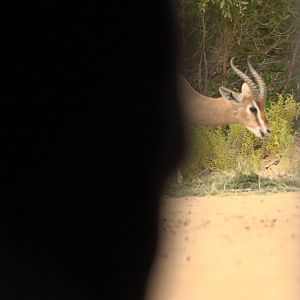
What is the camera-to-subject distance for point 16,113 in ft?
5.88

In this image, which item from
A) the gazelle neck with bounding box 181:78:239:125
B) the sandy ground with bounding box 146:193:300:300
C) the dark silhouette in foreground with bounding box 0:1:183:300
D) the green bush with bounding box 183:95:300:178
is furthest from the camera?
the green bush with bounding box 183:95:300:178

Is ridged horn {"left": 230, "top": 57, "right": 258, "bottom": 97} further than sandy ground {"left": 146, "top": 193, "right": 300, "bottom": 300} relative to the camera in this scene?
Yes

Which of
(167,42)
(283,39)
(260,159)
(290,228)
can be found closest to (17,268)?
(167,42)

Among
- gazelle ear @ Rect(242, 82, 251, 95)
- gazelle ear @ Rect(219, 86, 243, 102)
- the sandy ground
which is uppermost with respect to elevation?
gazelle ear @ Rect(242, 82, 251, 95)

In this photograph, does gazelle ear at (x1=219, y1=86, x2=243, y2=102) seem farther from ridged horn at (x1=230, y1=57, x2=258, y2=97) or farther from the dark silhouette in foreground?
the dark silhouette in foreground

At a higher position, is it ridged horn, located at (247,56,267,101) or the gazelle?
ridged horn, located at (247,56,267,101)

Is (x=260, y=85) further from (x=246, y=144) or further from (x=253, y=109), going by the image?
(x=246, y=144)

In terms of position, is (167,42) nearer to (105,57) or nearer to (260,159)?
(105,57)

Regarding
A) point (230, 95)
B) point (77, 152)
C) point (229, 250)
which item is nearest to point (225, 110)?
point (230, 95)

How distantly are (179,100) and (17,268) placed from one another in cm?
128

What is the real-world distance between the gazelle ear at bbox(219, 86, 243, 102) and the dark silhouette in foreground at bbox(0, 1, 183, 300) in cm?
164

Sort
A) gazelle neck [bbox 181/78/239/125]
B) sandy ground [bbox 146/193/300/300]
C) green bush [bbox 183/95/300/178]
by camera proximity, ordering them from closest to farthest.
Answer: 1. sandy ground [bbox 146/193/300/300]
2. gazelle neck [bbox 181/78/239/125]
3. green bush [bbox 183/95/300/178]

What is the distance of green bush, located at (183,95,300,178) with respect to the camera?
3676 mm

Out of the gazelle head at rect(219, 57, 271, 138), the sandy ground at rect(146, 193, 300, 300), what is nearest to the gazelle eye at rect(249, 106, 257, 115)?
the gazelle head at rect(219, 57, 271, 138)
